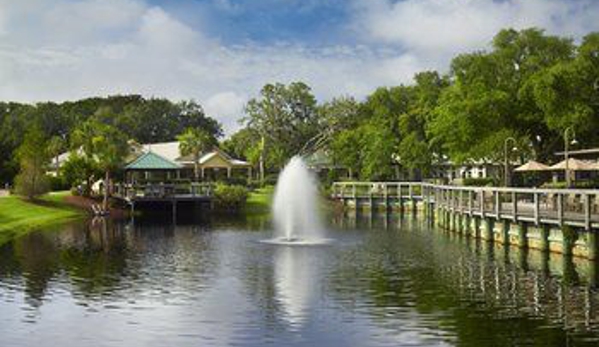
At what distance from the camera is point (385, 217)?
7050 centimetres

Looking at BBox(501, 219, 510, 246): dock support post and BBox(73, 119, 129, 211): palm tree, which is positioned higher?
BBox(73, 119, 129, 211): palm tree

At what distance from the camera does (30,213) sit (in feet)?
208

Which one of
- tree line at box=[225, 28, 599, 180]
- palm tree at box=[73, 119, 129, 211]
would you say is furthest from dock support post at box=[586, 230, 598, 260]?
palm tree at box=[73, 119, 129, 211]

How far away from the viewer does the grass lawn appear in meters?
53.5

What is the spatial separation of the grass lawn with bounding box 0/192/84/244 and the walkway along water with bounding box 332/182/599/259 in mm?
28779

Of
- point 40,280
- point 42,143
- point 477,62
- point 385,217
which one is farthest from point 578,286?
point 42,143

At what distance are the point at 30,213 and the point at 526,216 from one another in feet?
135

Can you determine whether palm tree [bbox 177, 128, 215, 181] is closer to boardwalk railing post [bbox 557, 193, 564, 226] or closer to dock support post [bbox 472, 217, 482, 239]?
dock support post [bbox 472, 217, 482, 239]

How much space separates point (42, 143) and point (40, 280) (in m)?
45.8

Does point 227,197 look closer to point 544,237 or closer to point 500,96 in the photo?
point 500,96

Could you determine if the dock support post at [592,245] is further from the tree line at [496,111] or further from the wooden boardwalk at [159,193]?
the wooden boardwalk at [159,193]

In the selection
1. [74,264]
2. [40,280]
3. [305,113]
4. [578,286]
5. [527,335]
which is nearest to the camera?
[527,335]

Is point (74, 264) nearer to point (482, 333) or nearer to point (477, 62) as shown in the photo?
point (482, 333)

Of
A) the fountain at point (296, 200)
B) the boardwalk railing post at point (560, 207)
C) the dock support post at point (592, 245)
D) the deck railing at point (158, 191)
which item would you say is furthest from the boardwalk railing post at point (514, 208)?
the deck railing at point (158, 191)
